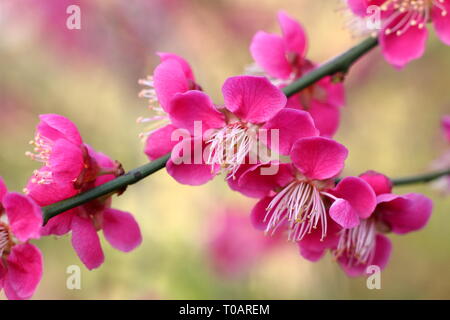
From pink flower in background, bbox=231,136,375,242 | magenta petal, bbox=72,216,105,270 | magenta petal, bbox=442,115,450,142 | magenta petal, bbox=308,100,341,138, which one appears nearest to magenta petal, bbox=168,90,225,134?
pink flower in background, bbox=231,136,375,242

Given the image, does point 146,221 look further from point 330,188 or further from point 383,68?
point 330,188

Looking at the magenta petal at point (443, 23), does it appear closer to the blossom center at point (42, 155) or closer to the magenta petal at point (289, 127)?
the magenta petal at point (289, 127)

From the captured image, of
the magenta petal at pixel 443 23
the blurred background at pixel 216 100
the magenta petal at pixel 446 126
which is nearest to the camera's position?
the magenta petal at pixel 443 23

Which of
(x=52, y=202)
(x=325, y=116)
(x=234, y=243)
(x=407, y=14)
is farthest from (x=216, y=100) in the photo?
(x=52, y=202)

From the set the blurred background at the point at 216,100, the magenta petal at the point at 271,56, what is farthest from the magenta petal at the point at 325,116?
the blurred background at the point at 216,100

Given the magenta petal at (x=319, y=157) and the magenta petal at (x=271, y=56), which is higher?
the magenta petal at (x=271, y=56)
